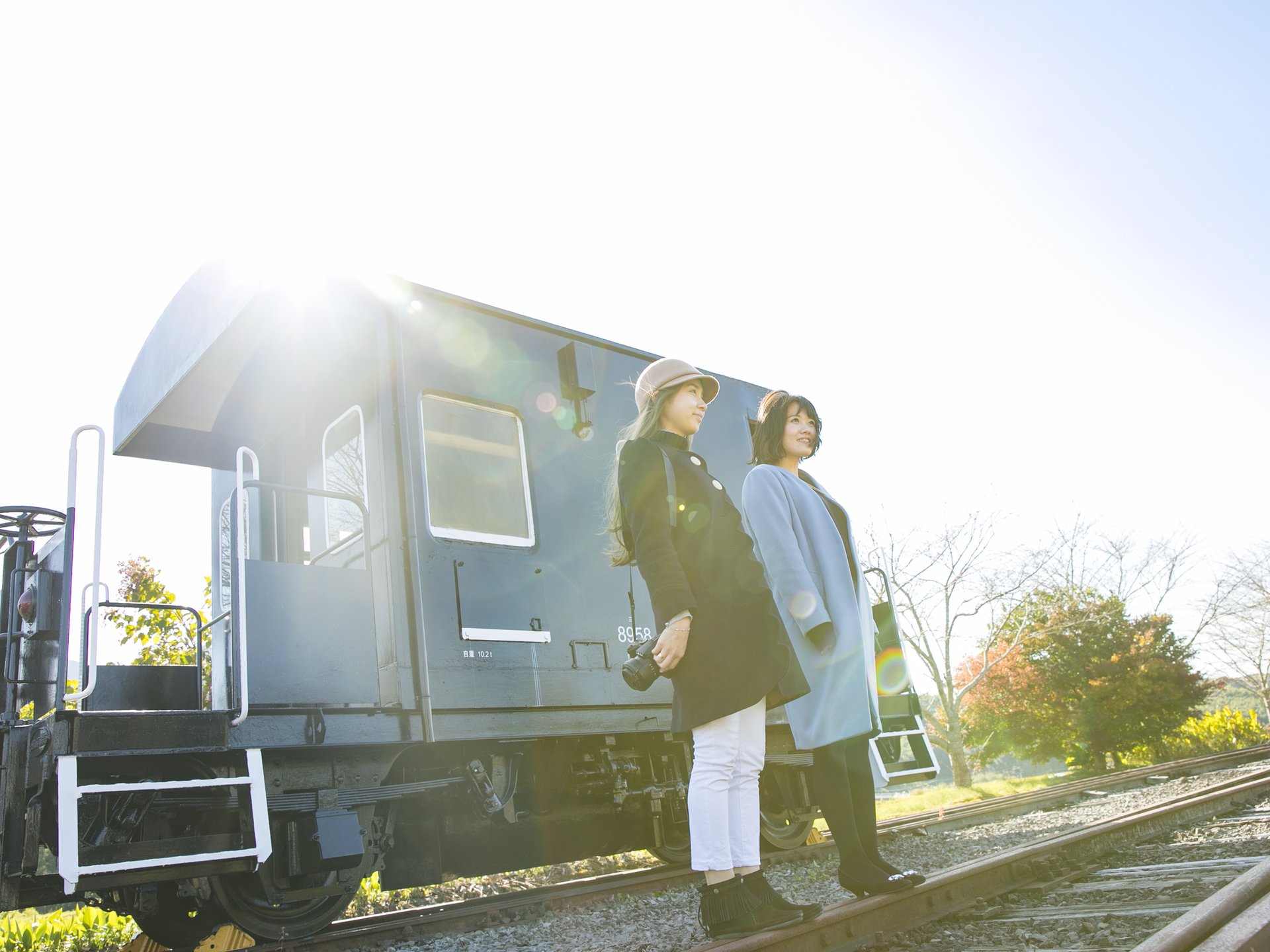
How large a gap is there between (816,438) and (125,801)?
305 cm

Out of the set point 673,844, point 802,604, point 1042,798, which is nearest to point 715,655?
point 802,604

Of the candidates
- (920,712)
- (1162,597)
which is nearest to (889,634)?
(920,712)

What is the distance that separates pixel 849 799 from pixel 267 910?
2.63 meters

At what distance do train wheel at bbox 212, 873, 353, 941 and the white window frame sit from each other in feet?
5.49

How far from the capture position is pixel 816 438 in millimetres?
3715

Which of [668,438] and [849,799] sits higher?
[668,438]

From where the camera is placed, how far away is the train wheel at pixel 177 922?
13.9ft

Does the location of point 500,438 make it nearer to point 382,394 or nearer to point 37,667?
point 382,394

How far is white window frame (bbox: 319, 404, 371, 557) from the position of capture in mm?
4742

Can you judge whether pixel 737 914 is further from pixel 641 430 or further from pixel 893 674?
pixel 893 674

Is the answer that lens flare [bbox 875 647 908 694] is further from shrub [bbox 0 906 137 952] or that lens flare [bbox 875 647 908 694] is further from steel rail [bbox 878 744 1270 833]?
shrub [bbox 0 906 137 952]

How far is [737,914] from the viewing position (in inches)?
108

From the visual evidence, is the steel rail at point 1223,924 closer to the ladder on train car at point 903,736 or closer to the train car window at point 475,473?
the ladder on train car at point 903,736

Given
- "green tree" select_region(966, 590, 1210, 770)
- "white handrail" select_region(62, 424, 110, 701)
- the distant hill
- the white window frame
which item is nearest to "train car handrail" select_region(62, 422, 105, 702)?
"white handrail" select_region(62, 424, 110, 701)
